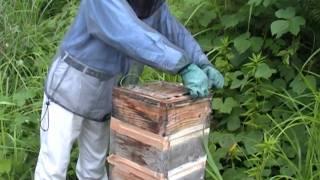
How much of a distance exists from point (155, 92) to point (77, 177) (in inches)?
38.8

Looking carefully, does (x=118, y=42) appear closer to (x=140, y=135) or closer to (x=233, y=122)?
(x=140, y=135)

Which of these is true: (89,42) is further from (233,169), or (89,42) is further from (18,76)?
(18,76)

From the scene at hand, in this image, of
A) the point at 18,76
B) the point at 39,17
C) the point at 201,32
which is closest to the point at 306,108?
the point at 201,32

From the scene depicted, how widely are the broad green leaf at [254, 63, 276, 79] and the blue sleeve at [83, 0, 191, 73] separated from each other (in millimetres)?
1068

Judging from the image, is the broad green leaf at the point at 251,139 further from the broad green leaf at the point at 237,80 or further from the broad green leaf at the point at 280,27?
the broad green leaf at the point at 280,27

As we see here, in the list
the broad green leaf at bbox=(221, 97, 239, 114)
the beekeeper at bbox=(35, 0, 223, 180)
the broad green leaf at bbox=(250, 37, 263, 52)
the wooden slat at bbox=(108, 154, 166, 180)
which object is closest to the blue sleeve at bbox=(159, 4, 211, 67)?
the beekeeper at bbox=(35, 0, 223, 180)

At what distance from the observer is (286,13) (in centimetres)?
319

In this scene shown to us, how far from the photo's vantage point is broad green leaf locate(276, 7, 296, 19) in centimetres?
316

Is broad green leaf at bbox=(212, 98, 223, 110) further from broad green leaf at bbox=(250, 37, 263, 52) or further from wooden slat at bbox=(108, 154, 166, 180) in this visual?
wooden slat at bbox=(108, 154, 166, 180)

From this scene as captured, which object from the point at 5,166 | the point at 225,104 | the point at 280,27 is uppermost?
the point at 280,27

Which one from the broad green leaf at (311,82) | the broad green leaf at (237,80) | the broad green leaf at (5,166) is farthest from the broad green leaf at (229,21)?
the broad green leaf at (5,166)

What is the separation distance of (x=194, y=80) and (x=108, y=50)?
49 cm

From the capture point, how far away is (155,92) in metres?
2.38

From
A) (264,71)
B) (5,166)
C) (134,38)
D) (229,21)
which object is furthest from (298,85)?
(5,166)
